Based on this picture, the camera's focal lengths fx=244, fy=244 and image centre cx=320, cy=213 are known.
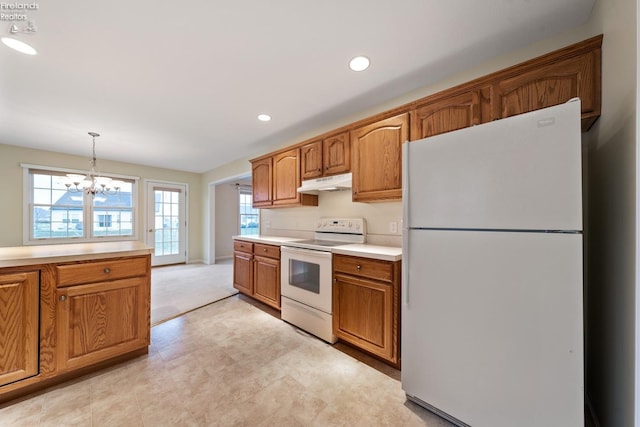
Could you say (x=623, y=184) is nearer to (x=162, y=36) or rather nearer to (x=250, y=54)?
(x=250, y=54)

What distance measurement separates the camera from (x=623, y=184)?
1055mm

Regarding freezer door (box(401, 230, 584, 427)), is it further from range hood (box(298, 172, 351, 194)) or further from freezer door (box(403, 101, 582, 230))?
range hood (box(298, 172, 351, 194))

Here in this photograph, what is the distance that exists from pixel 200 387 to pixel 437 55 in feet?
9.54

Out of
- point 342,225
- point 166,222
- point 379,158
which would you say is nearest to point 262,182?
point 342,225

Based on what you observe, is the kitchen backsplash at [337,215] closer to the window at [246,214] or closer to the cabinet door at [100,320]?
the cabinet door at [100,320]

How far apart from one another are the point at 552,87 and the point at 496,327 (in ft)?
4.58

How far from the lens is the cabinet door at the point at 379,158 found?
206 cm

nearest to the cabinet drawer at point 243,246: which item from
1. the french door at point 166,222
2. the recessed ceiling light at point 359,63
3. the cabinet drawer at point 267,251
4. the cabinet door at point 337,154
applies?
the cabinet drawer at point 267,251

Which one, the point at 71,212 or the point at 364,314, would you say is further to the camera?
the point at 71,212

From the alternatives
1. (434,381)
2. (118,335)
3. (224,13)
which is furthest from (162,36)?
(434,381)

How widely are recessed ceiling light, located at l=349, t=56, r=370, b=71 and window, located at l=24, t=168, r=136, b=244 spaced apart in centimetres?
549

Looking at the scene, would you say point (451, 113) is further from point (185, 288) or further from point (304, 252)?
point (185, 288)

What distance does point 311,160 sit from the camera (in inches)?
113

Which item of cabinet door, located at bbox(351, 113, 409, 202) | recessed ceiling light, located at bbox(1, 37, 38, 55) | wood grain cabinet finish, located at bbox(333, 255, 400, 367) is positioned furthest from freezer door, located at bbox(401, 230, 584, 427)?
recessed ceiling light, located at bbox(1, 37, 38, 55)
